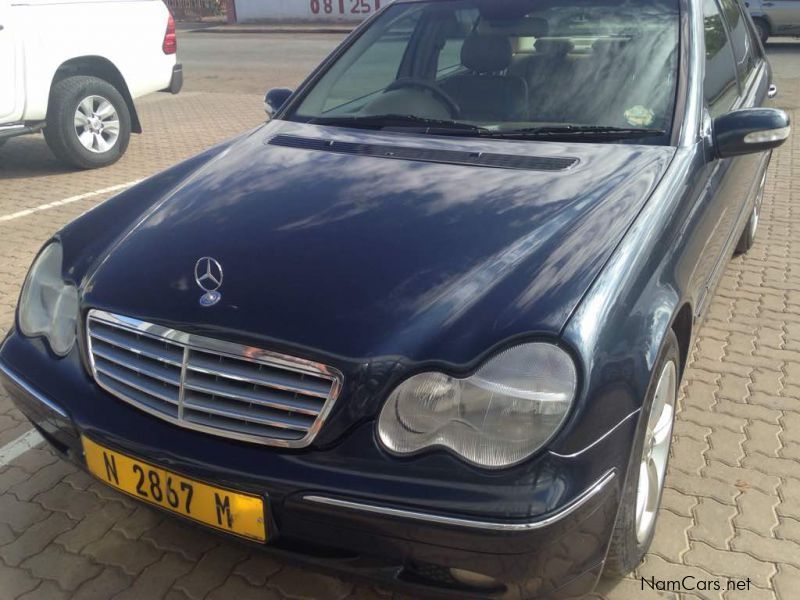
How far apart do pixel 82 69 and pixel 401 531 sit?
22.1ft

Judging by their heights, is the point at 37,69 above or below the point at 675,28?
below

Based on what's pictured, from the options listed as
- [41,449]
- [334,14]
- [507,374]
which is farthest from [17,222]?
[334,14]

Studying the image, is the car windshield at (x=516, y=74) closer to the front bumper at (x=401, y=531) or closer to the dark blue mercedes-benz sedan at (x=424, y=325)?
the dark blue mercedes-benz sedan at (x=424, y=325)

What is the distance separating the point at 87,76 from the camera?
7.21 meters

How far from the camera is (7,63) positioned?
6.41 m

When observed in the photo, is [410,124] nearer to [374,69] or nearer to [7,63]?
[374,69]

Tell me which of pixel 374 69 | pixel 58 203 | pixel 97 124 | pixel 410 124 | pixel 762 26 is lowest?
pixel 58 203

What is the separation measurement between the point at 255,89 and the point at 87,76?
593cm

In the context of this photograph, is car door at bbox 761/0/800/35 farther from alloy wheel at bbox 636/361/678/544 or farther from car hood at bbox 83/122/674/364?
alloy wheel at bbox 636/361/678/544

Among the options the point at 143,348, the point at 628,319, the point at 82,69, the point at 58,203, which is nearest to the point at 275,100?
the point at 143,348

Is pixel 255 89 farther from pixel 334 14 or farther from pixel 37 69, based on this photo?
pixel 334 14

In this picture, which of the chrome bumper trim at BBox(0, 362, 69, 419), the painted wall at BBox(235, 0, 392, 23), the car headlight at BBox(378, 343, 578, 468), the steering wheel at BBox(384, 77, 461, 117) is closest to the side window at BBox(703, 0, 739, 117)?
the steering wheel at BBox(384, 77, 461, 117)

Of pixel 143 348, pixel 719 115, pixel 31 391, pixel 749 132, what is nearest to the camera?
pixel 143 348

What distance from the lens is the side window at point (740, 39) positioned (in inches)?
153
